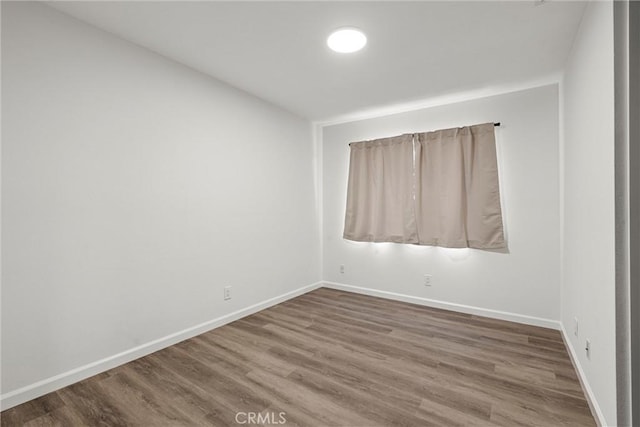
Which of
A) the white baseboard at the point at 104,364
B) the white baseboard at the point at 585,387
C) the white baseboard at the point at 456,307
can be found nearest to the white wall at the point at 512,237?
the white baseboard at the point at 456,307

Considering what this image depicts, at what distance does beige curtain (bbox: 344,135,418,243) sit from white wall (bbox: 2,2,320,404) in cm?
146

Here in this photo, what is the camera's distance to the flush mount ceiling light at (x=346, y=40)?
219 cm

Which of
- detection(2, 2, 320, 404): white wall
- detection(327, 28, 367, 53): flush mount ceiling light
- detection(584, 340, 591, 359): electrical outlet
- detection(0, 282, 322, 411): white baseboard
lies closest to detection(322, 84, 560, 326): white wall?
detection(584, 340, 591, 359): electrical outlet

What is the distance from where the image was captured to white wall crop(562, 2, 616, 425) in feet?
4.78

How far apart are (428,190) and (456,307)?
144 cm

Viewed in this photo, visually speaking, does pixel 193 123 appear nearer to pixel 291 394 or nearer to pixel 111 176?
pixel 111 176

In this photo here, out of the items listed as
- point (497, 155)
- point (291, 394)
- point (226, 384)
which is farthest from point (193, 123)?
point (497, 155)

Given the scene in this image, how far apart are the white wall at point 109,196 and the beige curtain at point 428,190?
4.99 ft

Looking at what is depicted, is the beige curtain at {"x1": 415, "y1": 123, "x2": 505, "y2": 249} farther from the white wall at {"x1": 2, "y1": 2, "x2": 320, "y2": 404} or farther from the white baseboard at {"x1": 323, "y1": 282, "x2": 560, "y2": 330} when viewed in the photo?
the white wall at {"x1": 2, "y1": 2, "x2": 320, "y2": 404}

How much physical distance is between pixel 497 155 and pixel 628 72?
206cm

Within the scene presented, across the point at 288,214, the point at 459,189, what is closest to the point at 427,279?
the point at 459,189

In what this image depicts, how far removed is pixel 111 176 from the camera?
7.42 feet

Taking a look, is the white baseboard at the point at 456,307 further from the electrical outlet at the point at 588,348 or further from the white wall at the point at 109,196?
the white wall at the point at 109,196

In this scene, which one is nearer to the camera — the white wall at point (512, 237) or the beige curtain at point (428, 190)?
the white wall at point (512, 237)
